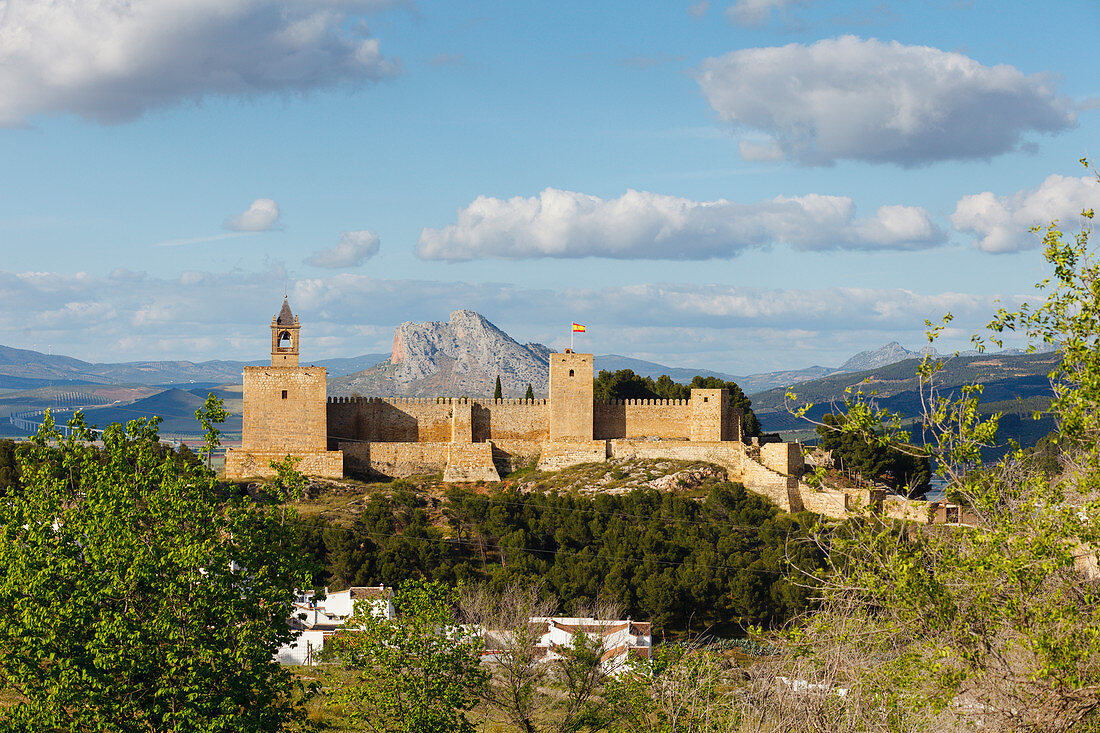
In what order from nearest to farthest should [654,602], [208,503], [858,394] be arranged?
[858,394]
[208,503]
[654,602]

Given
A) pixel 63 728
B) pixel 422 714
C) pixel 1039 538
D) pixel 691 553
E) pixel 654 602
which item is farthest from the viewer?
pixel 691 553

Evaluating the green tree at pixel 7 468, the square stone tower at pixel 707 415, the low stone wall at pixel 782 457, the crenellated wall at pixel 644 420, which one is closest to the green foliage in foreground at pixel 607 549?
the low stone wall at pixel 782 457

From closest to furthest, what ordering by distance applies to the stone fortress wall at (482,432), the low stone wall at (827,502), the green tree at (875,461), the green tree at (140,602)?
the green tree at (140,602) → the low stone wall at (827,502) → the stone fortress wall at (482,432) → the green tree at (875,461)

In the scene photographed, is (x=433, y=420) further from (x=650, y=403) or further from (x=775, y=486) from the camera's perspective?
(x=775, y=486)

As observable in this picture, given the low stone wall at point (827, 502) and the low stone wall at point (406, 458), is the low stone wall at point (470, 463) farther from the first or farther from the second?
the low stone wall at point (827, 502)

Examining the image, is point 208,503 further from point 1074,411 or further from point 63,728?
point 1074,411

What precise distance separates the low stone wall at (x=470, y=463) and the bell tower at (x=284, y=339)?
9716 mm

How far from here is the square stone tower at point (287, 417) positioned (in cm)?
5691

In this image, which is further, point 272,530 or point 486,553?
point 486,553

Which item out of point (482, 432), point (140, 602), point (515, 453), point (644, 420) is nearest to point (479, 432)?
point (482, 432)

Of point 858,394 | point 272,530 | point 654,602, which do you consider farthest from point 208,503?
point 654,602

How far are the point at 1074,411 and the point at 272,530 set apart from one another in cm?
1319

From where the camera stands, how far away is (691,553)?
170 feet

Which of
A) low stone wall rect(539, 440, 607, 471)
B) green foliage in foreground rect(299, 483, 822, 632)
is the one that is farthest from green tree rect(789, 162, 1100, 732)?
low stone wall rect(539, 440, 607, 471)
